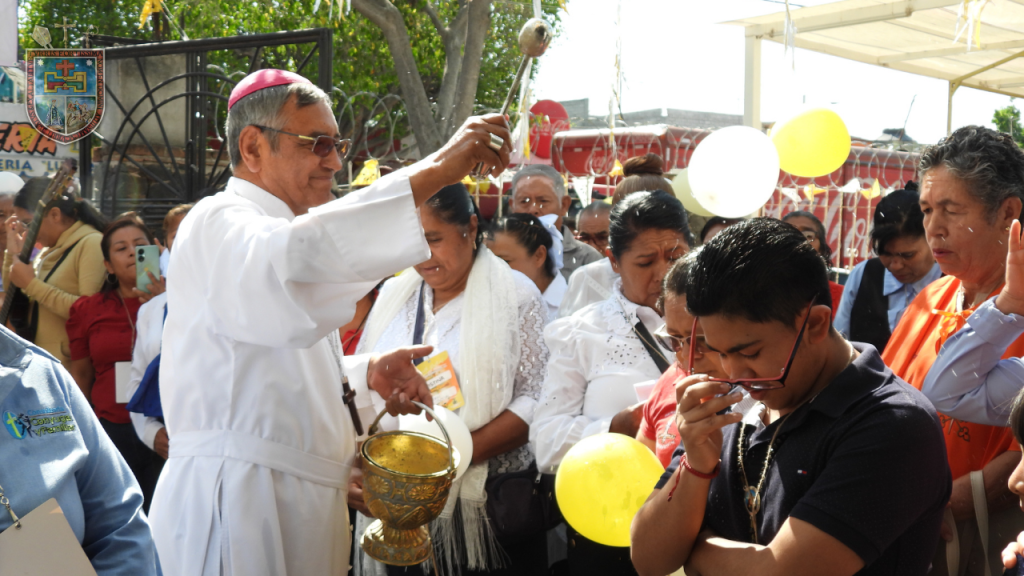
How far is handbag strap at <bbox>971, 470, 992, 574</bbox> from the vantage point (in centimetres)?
227

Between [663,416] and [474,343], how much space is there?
0.89m

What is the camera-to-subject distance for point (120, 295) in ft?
15.9

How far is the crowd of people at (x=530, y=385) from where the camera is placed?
166 centimetres

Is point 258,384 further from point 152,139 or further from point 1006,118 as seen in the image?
point 1006,118

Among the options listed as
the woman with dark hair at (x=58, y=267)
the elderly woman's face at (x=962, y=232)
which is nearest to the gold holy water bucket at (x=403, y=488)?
the elderly woman's face at (x=962, y=232)

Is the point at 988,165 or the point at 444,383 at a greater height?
the point at 988,165

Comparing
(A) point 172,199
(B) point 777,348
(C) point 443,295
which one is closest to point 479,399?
(C) point 443,295

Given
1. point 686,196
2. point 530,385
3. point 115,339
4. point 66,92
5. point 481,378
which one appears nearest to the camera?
point 481,378

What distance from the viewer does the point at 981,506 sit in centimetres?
227

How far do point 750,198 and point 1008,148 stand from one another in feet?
6.79

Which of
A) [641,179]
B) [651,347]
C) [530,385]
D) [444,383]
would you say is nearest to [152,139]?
[641,179]

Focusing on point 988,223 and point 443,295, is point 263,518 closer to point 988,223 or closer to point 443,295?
point 443,295

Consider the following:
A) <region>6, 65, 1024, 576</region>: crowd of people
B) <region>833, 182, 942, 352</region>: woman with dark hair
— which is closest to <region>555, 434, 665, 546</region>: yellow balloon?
<region>6, 65, 1024, 576</region>: crowd of people

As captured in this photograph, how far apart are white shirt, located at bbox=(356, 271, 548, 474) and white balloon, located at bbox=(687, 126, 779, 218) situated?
1666mm
